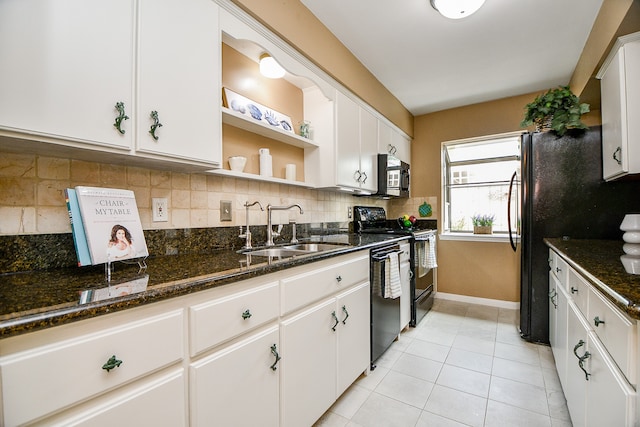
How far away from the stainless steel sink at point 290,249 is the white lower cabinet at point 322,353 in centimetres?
34

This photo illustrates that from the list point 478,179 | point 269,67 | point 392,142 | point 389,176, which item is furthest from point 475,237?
point 269,67

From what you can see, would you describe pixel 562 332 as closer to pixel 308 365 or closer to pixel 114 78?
pixel 308 365

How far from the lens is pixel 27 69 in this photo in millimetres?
861

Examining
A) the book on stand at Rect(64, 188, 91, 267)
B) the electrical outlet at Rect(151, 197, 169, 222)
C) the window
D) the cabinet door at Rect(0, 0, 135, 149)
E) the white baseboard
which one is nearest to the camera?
the cabinet door at Rect(0, 0, 135, 149)

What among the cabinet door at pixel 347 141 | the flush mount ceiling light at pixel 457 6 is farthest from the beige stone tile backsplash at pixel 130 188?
the flush mount ceiling light at pixel 457 6

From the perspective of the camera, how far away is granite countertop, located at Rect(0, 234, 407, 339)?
2.04 ft

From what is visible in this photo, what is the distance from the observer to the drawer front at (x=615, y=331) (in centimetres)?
76

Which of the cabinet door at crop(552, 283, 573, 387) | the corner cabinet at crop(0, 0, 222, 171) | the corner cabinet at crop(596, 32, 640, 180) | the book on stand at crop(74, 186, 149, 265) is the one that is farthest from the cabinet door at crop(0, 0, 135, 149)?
the corner cabinet at crop(596, 32, 640, 180)

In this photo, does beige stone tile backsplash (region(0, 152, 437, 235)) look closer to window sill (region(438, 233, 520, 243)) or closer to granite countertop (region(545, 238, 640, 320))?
granite countertop (region(545, 238, 640, 320))

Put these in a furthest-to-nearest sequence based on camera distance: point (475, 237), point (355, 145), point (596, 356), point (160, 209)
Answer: point (475, 237) < point (355, 145) < point (160, 209) < point (596, 356)

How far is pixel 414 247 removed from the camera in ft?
9.18

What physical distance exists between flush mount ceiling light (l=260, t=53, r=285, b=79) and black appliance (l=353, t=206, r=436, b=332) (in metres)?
1.66

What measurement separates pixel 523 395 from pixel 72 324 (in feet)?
7.67

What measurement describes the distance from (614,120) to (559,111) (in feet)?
1.54
